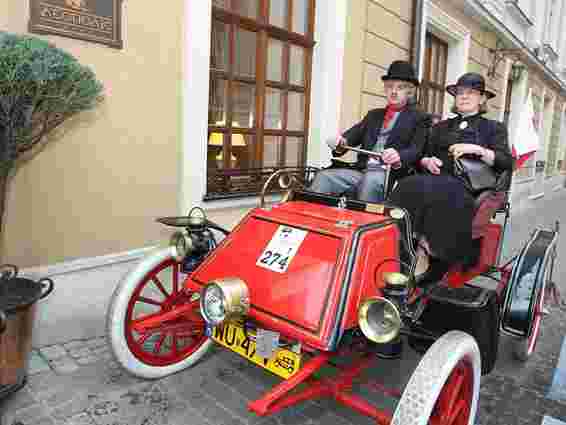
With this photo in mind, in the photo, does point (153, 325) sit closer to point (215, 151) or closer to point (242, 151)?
point (215, 151)

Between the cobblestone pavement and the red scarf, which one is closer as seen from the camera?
the cobblestone pavement

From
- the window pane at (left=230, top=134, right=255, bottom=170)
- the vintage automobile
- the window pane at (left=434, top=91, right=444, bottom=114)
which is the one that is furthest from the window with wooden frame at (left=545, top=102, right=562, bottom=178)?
the vintage automobile

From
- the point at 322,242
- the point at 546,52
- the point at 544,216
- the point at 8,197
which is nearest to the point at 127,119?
the point at 8,197

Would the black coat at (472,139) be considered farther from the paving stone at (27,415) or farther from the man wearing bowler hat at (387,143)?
the paving stone at (27,415)

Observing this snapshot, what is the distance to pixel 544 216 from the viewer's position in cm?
1041

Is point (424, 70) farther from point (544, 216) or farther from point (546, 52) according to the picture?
point (546, 52)

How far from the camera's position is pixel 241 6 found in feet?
14.1

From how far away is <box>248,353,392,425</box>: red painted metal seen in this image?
1.78 metres

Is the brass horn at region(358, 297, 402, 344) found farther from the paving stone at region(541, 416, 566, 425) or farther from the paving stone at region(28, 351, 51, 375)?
the paving stone at region(28, 351, 51, 375)

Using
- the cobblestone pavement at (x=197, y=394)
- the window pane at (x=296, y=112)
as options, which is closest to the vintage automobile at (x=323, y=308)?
the cobblestone pavement at (x=197, y=394)

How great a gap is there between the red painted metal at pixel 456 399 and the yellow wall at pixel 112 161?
2.34 meters

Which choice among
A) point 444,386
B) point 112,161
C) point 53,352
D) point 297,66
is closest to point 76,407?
point 53,352

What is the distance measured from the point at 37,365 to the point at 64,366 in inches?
6.1

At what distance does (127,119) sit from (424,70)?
593 centimetres
